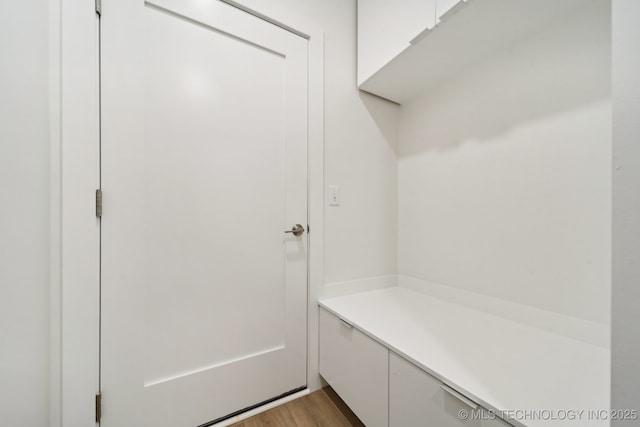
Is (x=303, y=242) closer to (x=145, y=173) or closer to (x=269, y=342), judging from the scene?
(x=269, y=342)

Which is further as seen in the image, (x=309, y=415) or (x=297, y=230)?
(x=297, y=230)

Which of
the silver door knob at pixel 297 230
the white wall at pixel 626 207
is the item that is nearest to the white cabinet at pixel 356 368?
the silver door knob at pixel 297 230

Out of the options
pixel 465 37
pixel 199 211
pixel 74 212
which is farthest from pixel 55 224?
pixel 465 37

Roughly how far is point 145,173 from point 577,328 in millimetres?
1895

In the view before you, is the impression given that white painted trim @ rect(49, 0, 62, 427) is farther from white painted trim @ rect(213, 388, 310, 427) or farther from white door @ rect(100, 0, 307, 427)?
white painted trim @ rect(213, 388, 310, 427)

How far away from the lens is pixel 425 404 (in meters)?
0.78

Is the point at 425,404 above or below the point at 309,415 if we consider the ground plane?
above

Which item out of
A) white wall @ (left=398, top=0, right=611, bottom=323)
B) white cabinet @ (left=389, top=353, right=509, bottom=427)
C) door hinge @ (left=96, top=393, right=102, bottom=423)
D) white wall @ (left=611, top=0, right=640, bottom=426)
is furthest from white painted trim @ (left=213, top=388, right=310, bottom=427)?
white wall @ (left=611, top=0, right=640, bottom=426)

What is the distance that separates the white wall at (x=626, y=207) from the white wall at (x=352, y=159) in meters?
1.12

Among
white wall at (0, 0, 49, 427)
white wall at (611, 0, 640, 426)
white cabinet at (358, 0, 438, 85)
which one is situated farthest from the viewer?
white cabinet at (358, 0, 438, 85)

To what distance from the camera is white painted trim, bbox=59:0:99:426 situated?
844 mm

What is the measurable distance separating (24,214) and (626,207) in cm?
166

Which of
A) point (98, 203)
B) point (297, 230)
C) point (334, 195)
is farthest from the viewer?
point (334, 195)

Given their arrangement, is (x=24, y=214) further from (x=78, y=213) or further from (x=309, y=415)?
(x=309, y=415)
